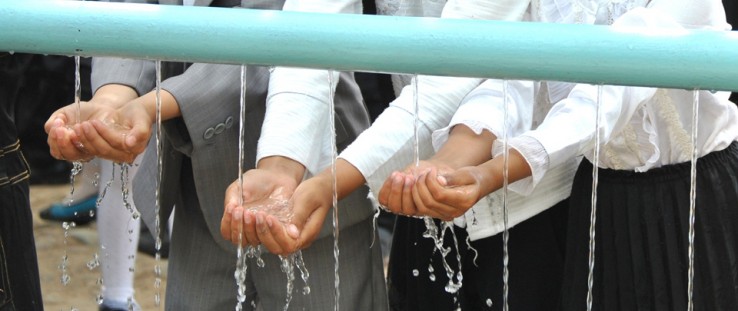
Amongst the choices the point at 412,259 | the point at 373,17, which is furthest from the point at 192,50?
the point at 412,259

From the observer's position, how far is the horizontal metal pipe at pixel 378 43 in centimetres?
177

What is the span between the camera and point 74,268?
4.46 metres

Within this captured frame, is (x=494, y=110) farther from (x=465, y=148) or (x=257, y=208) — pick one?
(x=257, y=208)

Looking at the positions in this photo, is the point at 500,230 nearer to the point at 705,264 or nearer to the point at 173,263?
the point at 705,264

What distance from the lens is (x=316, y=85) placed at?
2.25m

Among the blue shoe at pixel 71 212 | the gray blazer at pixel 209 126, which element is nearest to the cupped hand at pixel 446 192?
the gray blazer at pixel 209 126

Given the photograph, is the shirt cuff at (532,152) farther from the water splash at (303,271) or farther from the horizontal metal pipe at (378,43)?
the water splash at (303,271)

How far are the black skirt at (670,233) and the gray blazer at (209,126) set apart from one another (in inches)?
19.0

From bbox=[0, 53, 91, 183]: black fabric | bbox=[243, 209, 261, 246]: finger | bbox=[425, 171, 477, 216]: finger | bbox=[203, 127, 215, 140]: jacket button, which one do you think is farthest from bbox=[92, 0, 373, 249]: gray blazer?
bbox=[0, 53, 91, 183]: black fabric

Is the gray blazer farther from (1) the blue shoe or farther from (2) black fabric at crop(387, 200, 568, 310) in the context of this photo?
(1) the blue shoe

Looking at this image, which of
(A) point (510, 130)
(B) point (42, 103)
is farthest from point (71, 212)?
(A) point (510, 130)

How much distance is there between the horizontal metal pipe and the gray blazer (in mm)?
373

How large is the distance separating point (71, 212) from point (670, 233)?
10.3 ft

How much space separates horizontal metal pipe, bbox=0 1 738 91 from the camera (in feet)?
5.79
